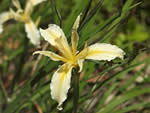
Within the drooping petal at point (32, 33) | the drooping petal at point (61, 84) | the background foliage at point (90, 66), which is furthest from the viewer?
the drooping petal at point (32, 33)

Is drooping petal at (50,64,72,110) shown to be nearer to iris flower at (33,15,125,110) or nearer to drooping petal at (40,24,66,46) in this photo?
iris flower at (33,15,125,110)

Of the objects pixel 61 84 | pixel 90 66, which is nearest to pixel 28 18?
pixel 90 66

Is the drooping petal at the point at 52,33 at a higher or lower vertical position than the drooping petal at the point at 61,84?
higher

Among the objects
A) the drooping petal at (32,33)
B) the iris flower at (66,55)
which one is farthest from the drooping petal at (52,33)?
the drooping petal at (32,33)

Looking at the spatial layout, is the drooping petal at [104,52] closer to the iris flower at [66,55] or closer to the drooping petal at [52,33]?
the iris flower at [66,55]

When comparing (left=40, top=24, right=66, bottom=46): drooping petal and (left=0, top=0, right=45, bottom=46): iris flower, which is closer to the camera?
(left=40, top=24, right=66, bottom=46): drooping petal

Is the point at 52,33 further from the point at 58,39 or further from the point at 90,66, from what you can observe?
the point at 90,66

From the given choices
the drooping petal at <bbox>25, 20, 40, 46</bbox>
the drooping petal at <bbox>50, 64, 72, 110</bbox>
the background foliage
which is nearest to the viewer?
Answer: the drooping petal at <bbox>50, 64, 72, 110</bbox>

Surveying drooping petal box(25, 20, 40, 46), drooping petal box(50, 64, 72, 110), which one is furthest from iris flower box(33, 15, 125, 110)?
drooping petal box(25, 20, 40, 46)
